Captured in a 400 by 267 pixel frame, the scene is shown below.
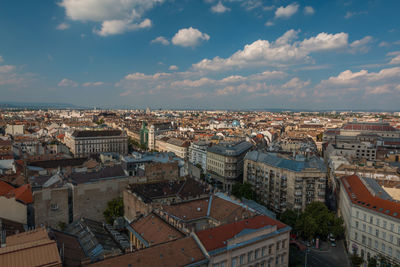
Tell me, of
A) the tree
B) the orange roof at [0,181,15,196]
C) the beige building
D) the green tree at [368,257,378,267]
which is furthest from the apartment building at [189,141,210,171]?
the beige building

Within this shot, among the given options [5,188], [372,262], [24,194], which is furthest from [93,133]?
[372,262]

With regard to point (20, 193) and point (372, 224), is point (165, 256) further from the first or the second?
point (20, 193)

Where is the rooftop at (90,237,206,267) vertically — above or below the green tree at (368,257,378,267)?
above

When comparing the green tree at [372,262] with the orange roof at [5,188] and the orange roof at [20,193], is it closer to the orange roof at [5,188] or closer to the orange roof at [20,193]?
the orange roof at [20,193]

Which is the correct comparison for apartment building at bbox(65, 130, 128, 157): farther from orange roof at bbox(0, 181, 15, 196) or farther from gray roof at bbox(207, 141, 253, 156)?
orange roof at bbox(0, 181, 15, 196)

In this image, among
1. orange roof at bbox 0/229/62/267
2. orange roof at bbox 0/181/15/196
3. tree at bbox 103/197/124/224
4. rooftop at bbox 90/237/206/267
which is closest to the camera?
orange roof at bbox 0/229/62/267

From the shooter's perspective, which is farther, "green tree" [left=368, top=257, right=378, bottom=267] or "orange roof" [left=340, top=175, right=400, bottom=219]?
"orange roof" [left=340, top=175, right=400, bottom=219]

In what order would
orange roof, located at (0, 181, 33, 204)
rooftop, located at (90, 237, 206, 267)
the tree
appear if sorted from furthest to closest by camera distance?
the tree
orange roof, located at (0, 181, 33, 204)
rooftop, located at (90, 237, 206, 267)
